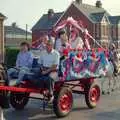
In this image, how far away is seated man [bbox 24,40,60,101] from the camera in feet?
36.4

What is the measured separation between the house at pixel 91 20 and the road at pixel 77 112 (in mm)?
57927

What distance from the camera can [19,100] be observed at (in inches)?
490

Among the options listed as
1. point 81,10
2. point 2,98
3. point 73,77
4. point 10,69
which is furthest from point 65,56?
point 81,10

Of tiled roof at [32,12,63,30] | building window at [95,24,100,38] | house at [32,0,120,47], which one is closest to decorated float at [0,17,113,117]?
house at [32,0,120,47]

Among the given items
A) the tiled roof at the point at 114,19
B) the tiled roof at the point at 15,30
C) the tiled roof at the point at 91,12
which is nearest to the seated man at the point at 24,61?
the tiled roof at the point at 91,12

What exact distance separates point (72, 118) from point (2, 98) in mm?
2827

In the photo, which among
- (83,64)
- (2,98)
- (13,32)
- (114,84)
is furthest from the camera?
(13,32)

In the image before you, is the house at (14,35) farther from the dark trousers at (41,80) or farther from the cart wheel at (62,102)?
the dark trousers at (41,80)

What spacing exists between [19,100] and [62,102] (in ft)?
4.82

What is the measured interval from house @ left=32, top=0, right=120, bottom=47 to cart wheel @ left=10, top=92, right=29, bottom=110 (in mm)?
59120

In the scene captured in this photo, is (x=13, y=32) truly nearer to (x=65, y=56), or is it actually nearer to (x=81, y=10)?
(x=81, y=10)

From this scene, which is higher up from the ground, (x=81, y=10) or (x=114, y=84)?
(x=81, y=10)

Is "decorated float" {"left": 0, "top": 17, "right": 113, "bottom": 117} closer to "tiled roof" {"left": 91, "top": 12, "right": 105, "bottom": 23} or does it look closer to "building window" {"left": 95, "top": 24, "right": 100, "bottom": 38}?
"building window" {"left": 95, "top": 24, "right": 100, "bottom": 38}

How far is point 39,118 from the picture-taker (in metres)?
11.3
